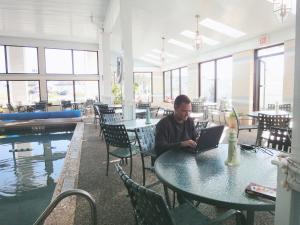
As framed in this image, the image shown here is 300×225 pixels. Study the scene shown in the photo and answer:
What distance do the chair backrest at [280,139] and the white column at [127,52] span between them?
3356mm

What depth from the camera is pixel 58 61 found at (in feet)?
39.6

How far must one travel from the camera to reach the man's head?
2257 mm

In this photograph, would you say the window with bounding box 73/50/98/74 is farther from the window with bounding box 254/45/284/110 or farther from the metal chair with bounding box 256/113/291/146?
the metal chair with bounding box 256/113/291/146

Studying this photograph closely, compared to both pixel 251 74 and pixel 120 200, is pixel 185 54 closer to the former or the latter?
pixel 251 74

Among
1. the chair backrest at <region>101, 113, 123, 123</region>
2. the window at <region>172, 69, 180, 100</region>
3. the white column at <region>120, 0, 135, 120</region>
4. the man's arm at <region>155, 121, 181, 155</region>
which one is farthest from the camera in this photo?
the window at <region>172, 69, 180, 100</region>

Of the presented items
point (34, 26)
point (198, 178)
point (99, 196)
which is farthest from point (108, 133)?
point (34, 26)

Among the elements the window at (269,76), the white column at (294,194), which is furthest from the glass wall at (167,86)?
the white column at (294,194)

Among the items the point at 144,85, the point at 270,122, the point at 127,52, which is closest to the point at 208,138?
the point at 270,122

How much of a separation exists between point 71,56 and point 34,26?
9.70 ft

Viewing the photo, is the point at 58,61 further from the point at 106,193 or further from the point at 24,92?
the point at 106,193

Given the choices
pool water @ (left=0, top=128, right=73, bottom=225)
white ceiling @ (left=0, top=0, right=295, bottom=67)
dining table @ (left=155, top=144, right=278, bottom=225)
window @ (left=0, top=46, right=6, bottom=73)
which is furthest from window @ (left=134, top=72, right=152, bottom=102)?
dining table @ (left=155, top=144, right=278, bottom=225)

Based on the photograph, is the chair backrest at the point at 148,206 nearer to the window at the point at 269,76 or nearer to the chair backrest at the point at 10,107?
the window at the point at 269,76

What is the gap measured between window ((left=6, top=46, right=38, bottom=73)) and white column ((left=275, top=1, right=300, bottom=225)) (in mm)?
12494

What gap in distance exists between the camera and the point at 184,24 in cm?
719
